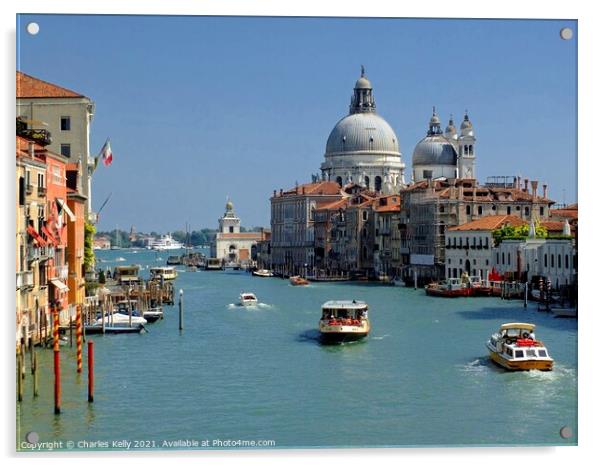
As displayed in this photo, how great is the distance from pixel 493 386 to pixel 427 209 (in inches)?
747

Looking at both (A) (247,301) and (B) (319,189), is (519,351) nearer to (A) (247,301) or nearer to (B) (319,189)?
(A) (247,301)

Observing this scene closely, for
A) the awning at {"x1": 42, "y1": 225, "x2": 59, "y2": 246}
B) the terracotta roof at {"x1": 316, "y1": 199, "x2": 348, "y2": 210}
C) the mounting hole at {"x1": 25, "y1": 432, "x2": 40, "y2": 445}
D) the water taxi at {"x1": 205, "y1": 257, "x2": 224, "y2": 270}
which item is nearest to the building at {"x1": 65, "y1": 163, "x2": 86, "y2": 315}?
the awning at {"x1": 42, "y1": 225, "x2": 59, "y2": 246}

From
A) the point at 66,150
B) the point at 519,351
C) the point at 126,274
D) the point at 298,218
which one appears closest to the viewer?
the point at 519,351

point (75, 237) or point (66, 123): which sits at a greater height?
point (66, 123)

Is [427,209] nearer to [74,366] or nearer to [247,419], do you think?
[74,366]

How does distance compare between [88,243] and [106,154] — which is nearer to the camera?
[106,154]

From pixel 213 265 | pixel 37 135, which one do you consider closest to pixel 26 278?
pixel 37 135

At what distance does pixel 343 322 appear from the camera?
590 inches

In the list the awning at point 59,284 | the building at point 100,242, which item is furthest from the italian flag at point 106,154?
the building at point 100,242

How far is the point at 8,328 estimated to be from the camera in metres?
7.78

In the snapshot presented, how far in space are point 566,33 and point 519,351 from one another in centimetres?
419

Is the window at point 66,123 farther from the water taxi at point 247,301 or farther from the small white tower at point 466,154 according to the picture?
the small white tower at point 466,154

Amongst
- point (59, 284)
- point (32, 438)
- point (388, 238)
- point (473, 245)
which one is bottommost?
point (32, 438)

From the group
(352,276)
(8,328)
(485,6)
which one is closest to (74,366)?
(8,328)
